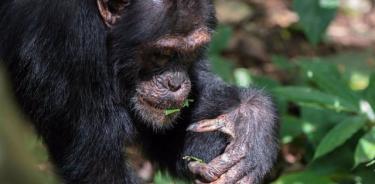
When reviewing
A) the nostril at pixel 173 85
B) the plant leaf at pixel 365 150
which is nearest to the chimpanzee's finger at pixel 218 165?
the nostril at pixel 173 85

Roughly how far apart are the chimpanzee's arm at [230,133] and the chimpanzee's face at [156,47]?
27 cm

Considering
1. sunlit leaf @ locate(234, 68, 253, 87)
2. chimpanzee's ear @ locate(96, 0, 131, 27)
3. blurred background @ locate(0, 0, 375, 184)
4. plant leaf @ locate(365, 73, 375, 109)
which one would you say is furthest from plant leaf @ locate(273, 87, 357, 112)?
chimpanzee's ear @ locate(96, 0, 131, 27)

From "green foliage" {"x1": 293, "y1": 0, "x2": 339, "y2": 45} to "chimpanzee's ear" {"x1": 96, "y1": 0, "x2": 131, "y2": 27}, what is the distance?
1446 mm

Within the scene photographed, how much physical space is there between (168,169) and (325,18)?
1.48m

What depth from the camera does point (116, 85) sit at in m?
4.41

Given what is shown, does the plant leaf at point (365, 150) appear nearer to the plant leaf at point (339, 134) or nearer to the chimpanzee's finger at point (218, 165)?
the plant leaf at point (339, 134)

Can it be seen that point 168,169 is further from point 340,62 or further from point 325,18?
point 340,62

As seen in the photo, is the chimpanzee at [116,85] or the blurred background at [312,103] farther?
the blurred background at [312,103]

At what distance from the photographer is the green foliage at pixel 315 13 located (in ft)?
17.9

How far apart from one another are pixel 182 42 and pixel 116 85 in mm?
419

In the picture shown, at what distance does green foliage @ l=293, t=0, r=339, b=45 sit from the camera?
5445mm

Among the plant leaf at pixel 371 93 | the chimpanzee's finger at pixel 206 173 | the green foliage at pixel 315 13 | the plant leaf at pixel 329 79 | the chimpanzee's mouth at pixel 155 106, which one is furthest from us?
the green foliage at pixel 315 13

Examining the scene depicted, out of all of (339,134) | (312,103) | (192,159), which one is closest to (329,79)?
(312,103)

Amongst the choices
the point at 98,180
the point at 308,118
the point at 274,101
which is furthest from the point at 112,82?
the point at 308,118
